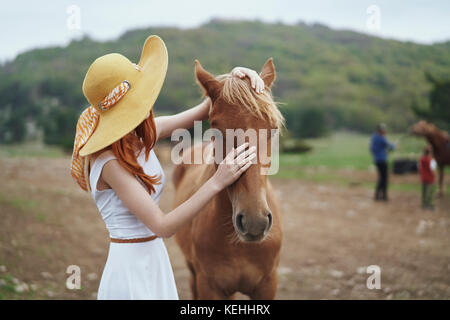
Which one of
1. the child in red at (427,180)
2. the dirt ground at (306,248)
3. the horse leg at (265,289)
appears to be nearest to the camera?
the horse leg at (265,289)

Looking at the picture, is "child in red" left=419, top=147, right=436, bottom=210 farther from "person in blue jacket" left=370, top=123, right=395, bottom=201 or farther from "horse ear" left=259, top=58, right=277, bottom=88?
"horse ear" left=259, top=58, right=277, bottom=88

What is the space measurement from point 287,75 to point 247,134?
60724 mm

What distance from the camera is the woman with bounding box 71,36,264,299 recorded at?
68.3 inches

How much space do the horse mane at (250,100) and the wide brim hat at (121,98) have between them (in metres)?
0.43

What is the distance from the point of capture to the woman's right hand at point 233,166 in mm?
1774

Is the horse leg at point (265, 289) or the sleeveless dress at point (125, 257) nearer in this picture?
the sleeveless dress at point (125, 257)

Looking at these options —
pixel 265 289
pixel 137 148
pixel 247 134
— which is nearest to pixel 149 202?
pixel 137 148

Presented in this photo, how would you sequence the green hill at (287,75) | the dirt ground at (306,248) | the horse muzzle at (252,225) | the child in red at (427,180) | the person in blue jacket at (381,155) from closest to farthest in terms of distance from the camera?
the horse muzzle at (252,225), the dirt ground at (306,248), the child in red at (427,180), the person in blue jacket at (381,155), the green hill at (287,75)

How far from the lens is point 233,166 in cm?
179

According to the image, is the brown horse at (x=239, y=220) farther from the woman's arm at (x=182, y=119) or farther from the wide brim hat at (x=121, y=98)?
the wide brim hat at (x=121, y=98)

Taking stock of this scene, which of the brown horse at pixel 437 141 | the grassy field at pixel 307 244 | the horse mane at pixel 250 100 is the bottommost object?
the grassy field at pixel 307 244

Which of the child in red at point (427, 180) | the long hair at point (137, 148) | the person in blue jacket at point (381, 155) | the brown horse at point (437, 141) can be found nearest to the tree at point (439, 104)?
the brown horse at point (437, 141)

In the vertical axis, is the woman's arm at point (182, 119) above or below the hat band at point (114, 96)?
below

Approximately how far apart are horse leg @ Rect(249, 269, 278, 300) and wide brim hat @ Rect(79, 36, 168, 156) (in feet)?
5.74
